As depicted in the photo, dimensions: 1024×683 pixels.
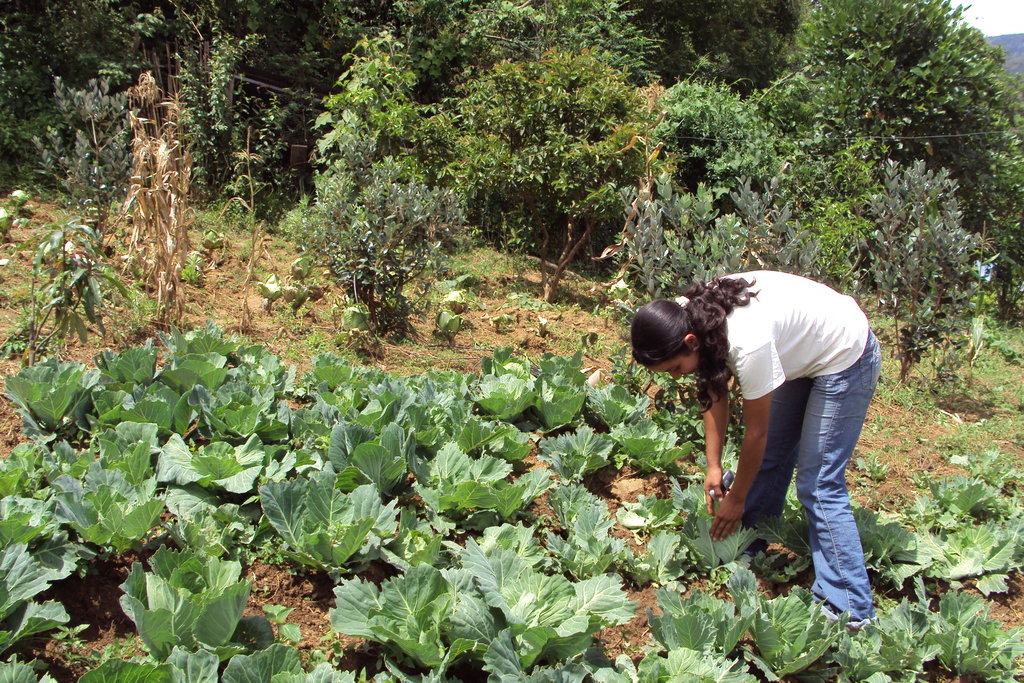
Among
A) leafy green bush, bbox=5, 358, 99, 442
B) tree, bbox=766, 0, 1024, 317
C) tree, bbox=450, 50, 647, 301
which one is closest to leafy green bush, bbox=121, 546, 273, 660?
leafy green bush, bbox=5, 358, 99, 442

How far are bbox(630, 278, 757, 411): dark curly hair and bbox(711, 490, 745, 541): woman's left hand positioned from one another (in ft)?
1.67

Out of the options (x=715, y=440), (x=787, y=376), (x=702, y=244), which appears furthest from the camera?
(x=702, y=244)

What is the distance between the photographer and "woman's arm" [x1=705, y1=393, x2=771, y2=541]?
2699 millimetres

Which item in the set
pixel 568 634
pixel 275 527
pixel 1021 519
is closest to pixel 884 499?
pixel 1021 519

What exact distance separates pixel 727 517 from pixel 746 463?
0.41 meters

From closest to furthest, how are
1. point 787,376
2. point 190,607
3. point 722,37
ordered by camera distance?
point 190,607, point 787,376, point 722,37

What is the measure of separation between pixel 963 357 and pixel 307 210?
21.5ft

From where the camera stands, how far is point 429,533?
10.4ft

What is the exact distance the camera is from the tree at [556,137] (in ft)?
25.5

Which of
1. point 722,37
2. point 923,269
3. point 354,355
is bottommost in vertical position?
point 354,355

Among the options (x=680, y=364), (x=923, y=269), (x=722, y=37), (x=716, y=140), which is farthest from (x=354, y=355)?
(x=722, y=37)

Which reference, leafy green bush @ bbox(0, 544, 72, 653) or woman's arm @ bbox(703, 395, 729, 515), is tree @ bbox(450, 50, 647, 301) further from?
leafy green bush @ bbox(0, 544, 72, 653)

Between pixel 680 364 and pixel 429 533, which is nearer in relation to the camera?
pixel 680 364

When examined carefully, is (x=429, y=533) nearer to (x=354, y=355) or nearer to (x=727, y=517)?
(x=727, y=517)
